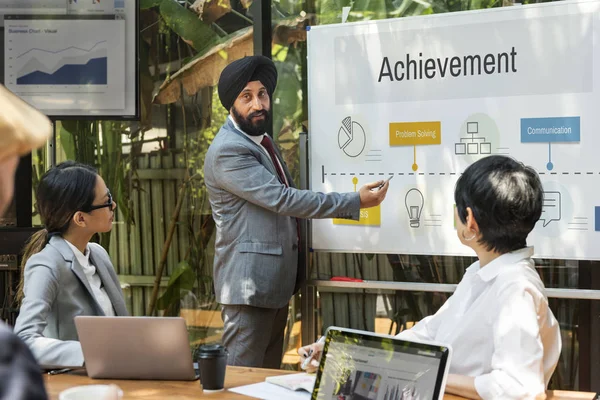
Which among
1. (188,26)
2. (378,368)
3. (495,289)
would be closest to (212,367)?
(378,368)

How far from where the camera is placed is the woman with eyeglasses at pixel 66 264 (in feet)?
8.68

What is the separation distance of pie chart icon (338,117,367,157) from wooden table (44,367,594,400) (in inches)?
71.9

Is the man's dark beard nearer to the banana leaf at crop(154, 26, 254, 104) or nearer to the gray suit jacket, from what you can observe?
the gray suit jacket

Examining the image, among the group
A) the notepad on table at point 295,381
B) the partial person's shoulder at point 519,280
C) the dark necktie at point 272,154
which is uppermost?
the dark necktie at point 272,154

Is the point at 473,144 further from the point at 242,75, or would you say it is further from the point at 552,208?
the point at 242,75

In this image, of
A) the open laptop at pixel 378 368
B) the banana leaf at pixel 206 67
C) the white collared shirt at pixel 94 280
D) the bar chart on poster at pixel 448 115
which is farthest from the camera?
the banana leaf at pixel 206 67

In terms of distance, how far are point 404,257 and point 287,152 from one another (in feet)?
2.82

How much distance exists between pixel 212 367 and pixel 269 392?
0.53 feet

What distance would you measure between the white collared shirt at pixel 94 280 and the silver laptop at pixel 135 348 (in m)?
0.54

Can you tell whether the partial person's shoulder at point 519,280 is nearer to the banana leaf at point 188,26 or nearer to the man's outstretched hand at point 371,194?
the man's outstretched hand at point 371,194

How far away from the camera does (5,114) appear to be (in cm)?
71

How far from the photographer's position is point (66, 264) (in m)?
2.79

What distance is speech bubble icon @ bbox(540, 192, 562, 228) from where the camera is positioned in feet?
12.1

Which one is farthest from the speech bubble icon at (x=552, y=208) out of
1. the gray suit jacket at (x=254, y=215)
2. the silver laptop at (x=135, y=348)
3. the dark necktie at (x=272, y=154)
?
the silver laptop at (x=135, y=348)
